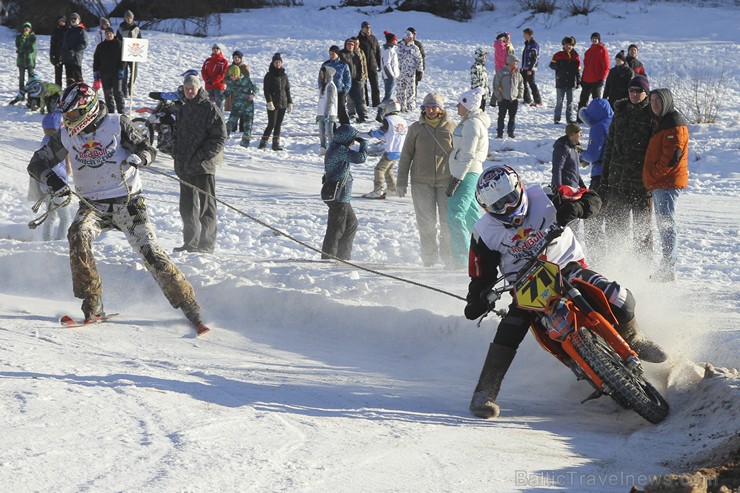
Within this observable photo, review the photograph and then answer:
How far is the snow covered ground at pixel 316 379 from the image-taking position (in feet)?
16.0

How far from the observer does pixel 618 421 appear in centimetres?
600

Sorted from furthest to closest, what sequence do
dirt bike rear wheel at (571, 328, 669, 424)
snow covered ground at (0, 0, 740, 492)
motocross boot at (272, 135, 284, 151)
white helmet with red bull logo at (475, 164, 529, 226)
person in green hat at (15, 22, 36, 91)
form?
person in green hat at (15, 22, 36, 91)
motocross boot at (272, 135, 284, 151)
white helmet with red bull logo at (475, 164, 529, 226)
dirt bike rear wheel at (571, 328, 669, 424)
snow covered ground at (0, 0, 740, 492)

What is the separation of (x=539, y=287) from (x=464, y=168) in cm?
370

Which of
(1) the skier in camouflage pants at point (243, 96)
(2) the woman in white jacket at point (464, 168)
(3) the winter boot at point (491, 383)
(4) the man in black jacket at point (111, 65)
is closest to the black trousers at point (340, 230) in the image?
(2) the woman in white jacket at point (464, 168)

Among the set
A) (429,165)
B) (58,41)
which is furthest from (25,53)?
(429,165)

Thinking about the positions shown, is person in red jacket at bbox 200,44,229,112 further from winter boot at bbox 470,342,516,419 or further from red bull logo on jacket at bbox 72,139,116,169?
winter boot at bbox 470,342,516,419

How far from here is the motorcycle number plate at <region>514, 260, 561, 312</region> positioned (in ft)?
19.0

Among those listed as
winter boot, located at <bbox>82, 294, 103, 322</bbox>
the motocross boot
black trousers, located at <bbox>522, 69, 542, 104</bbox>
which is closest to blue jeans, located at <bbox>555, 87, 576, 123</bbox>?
black trousers, located at <bbox>522, 69, 542, 104</bbox>

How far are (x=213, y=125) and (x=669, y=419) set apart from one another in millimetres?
6312

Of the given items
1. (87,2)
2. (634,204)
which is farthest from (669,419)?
(87,2)

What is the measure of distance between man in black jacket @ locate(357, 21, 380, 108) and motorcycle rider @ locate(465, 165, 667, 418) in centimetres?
1456

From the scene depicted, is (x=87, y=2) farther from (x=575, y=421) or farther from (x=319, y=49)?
(x=575, y=421)

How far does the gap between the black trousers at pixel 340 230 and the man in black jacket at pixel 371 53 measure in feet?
34.7

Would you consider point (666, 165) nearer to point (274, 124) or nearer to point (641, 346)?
point (641, 346)
